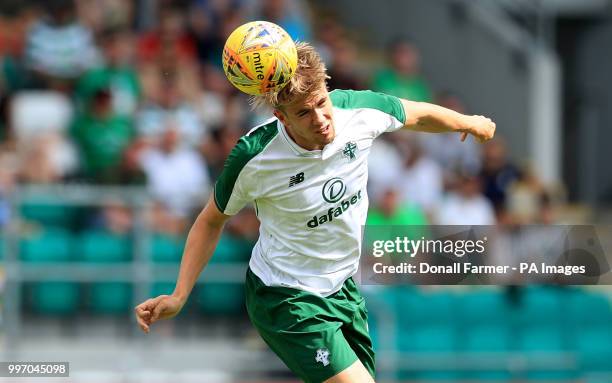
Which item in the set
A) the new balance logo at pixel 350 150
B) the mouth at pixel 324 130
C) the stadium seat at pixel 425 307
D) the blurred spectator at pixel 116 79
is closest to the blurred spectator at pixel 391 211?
the stadium seat at pixel 425 307

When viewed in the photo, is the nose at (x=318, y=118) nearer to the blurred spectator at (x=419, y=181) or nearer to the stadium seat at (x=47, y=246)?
the stadium seat at (x=47, y=246)

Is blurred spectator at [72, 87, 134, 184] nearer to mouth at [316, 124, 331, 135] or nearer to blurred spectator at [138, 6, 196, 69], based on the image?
blurred spectator at [138, 6, 196, 69]

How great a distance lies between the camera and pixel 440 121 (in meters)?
6.30

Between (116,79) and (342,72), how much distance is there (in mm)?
2511

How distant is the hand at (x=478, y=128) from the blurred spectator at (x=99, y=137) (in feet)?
19.2

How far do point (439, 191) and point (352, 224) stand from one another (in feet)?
21.9

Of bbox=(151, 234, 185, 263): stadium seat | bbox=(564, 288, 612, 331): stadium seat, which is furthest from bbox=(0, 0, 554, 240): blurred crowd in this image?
bbox=(564, 288, 612, 331): stadium seat


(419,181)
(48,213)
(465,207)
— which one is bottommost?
(48,213)

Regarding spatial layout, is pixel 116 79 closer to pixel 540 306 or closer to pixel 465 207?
pixel 465 207

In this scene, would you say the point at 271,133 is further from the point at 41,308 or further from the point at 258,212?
the point at 41,308

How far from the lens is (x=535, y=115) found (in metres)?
15.6

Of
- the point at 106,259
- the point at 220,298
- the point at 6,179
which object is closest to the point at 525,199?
the point at 220,298

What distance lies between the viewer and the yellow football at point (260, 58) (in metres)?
5.55
